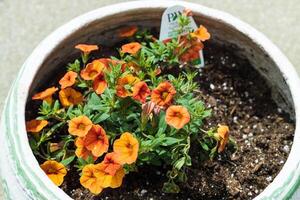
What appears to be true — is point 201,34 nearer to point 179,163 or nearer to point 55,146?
point 179,163

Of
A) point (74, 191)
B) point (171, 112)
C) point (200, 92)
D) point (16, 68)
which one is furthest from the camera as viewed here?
point (16, 68)

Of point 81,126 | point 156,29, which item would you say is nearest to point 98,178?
point 81,126

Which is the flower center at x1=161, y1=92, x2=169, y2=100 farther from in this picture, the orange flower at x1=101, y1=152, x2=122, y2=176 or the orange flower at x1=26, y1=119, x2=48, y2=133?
the orange flower at x1=26, y1=119, x2=48, y2=133

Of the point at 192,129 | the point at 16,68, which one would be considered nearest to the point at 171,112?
the point at 192,129

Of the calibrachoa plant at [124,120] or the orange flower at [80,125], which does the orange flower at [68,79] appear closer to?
the calibrachoa plant at [124,120]

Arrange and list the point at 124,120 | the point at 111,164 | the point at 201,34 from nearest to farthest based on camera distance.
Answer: the point at 111,164
the point at 124,120
the point at 201,34

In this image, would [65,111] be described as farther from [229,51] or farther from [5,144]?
[229,51]
